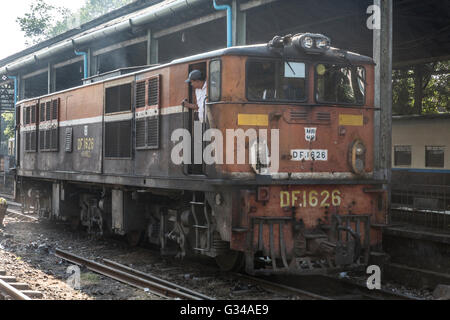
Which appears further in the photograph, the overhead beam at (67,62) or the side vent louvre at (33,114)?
the overhead beam at (67,62)

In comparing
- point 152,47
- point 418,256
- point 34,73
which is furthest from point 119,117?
point 34,73

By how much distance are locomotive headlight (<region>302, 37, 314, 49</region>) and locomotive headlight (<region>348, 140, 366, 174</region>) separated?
1594mm

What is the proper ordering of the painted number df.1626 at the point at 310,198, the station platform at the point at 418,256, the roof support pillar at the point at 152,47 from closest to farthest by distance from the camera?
the painted number df.1626 at the point at 310,198, the station platform at the point at 418,256, the roof support pillar at the point at 152,47

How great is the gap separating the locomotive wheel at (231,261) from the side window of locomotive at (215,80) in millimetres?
2309

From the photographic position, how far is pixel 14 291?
690 cm

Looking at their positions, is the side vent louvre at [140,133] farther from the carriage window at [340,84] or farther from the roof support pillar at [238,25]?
the roof support pillar at [238,25]

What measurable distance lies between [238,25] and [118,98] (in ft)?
14.1

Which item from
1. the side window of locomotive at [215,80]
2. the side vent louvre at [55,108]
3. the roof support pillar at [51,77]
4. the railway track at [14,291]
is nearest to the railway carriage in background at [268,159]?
the side window of locomotive at [215,80]

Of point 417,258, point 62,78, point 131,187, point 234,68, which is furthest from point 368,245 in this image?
point 62,78

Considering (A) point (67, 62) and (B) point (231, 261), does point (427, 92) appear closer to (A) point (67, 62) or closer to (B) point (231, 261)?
(A) point (67, 62)

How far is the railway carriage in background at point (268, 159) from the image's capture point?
722cm

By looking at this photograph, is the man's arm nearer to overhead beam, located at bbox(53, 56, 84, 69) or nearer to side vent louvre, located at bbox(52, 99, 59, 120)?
side vent louvre, located at bbox(52, 99, 59, 120)
